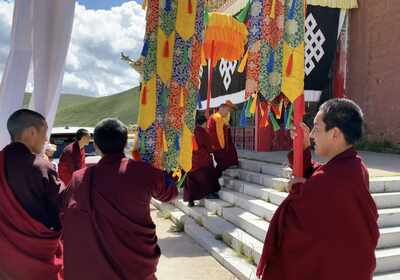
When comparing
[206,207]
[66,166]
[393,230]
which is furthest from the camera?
[206,207]

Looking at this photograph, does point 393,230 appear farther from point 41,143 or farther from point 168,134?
point 41,143

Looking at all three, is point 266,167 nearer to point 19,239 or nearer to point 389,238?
point 389,238

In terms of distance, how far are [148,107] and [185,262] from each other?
227 centimetres

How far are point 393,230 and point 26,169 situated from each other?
3.65m

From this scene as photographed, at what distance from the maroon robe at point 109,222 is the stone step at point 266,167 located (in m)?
3.74

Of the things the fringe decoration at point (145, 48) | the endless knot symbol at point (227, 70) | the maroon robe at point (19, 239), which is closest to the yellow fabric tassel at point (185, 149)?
the fringe decoration at point (145, 48)

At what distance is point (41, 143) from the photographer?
290cm

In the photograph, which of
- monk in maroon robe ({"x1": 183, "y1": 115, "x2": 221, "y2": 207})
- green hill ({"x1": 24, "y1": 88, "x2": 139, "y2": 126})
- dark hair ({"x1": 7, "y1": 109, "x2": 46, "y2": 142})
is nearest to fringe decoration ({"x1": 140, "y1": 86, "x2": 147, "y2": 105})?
dark hair ({"x1": 7, "y1": 109, "x2": 46, "y2": 142})

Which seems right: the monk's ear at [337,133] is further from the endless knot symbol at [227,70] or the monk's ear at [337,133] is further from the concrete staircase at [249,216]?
the endless knot symbol at [227,70]

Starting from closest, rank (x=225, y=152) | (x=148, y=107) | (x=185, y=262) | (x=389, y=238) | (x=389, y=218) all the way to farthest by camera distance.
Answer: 1. (x=148, y=107)
2. (x=389, y=238)
3. (x=389, y=218)
4. (x=185, y=262)
5. (x=225, y=152)

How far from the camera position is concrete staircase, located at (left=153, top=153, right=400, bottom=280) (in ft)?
14.7

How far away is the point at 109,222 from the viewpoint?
8.27 ft

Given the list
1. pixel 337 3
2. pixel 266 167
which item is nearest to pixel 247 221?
pixel 266 167

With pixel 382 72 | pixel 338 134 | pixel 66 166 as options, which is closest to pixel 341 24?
pixel 382 72
